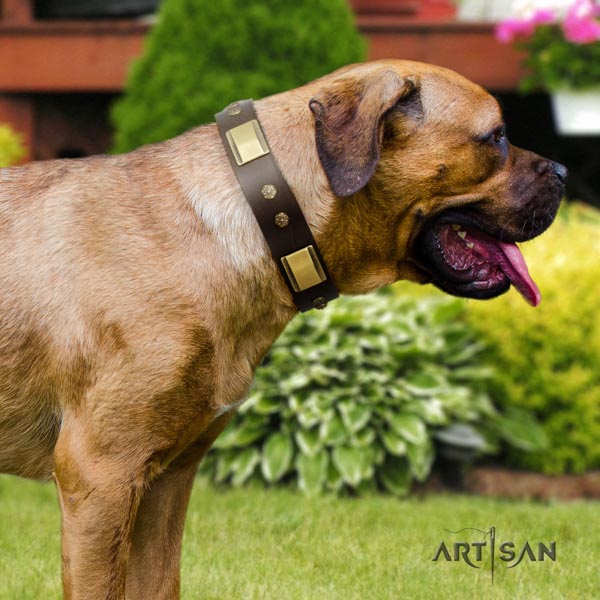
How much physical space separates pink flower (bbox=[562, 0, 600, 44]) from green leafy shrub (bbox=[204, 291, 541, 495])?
96.3 inches

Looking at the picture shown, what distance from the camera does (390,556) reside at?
4457 mm

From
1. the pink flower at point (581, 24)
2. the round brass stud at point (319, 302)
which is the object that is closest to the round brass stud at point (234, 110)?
the round brass stud at point (319, 302)

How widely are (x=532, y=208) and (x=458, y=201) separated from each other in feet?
0.93

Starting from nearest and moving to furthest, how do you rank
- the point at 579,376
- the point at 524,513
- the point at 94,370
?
the point at 94,370, the point at 524,513, the point at 579,376

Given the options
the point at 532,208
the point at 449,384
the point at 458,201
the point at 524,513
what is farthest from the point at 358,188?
the point at 449,384

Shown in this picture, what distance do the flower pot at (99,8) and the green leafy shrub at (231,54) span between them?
1.94m

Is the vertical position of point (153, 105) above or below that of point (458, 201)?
below

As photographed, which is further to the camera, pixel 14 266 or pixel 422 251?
pixel 422 251

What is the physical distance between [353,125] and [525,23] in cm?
499

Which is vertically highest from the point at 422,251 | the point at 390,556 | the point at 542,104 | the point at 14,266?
the point at 14,266

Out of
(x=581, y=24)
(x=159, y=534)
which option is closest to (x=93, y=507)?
(x=159, y=534)

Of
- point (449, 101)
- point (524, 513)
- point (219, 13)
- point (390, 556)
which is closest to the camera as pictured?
point (449, 101)

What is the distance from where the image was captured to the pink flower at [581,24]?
7.42 meters

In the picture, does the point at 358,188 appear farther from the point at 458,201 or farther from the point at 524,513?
the point at 524,513
